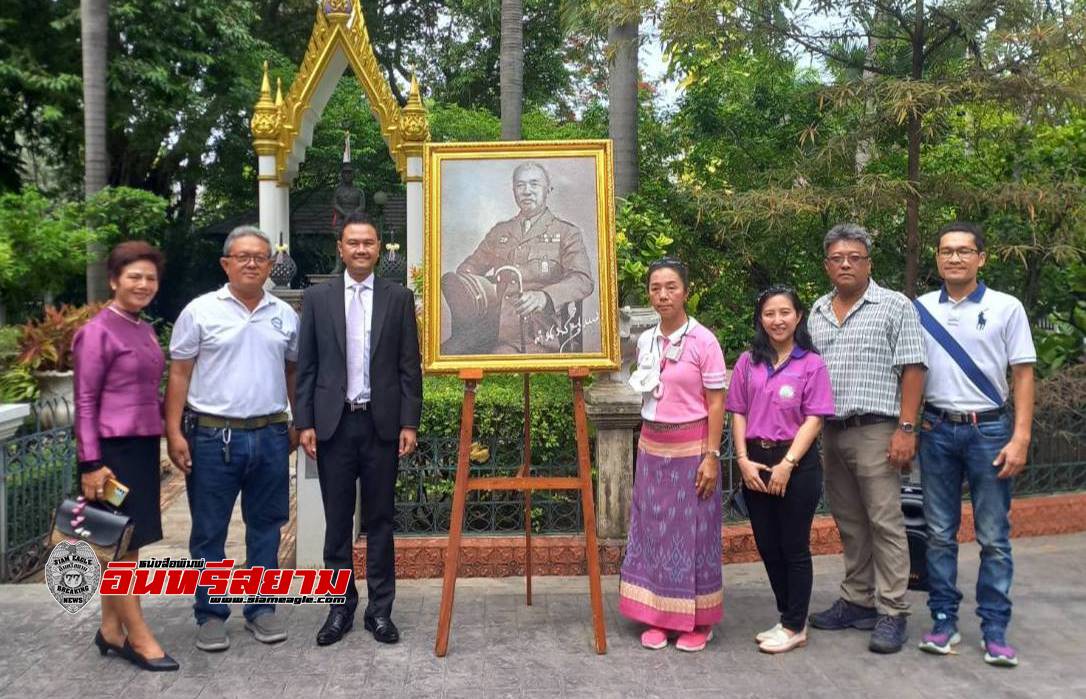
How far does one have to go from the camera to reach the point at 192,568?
4199mm

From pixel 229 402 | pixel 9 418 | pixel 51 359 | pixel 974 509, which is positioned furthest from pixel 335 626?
pixel 51 359

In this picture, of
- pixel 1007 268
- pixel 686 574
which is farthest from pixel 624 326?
pixel 1007 268

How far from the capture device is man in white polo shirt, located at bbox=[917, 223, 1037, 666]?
390cm

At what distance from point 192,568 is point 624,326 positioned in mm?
2831

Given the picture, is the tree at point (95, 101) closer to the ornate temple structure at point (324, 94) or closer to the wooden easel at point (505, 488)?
the ornate temple structure at point (324, 94)

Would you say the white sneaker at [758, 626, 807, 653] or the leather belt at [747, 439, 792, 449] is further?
the white sneaker at [758, 626, 807, 653]

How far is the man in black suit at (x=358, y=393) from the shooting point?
4.09 m

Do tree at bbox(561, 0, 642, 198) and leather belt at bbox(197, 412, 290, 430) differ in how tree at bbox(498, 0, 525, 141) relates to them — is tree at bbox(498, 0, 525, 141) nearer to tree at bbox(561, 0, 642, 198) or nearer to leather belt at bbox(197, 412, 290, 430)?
tree at bbox(561, 0, 642, 198)

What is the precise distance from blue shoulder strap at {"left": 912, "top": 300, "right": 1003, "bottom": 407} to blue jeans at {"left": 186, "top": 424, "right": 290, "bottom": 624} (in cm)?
299

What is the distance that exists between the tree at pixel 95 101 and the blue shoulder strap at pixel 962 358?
10.7 m

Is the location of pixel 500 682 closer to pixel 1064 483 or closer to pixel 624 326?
pixel 624 326

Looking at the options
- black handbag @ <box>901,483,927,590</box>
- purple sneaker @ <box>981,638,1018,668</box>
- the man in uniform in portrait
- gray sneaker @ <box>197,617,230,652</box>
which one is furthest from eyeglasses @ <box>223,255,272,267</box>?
purple sneaker @ <box>981,638,1018,668</box>

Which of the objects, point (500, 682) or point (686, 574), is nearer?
point (500, 682)

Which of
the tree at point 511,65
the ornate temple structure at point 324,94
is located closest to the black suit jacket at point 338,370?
the ornate temple structure at point 324,94
